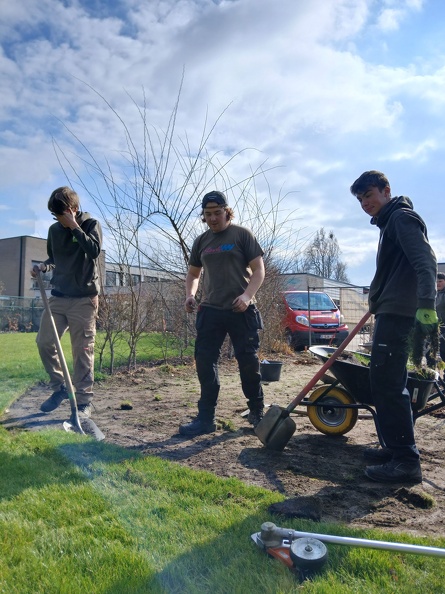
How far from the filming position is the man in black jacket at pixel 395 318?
3.02 meters

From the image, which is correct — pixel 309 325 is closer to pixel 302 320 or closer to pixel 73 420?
pixel 302 320

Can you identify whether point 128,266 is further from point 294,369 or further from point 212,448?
point 212,448

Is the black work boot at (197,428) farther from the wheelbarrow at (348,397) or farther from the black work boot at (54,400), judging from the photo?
the black work boot at (54,400)

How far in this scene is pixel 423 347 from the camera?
2998mm

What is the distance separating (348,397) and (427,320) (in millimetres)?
1571

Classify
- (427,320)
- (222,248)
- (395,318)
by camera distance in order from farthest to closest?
(222,248)
(395,318)
(427,320)

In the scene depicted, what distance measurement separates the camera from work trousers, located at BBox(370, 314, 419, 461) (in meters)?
3.09

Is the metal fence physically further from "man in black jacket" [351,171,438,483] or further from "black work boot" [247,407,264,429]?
"man in black jacket" [351,171,438,483]

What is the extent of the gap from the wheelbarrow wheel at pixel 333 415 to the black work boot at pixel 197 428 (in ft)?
2.93

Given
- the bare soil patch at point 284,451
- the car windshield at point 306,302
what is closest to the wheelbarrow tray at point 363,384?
the bare soil patch at point 284,451

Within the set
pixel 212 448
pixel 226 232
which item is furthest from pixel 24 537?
pixel 226 232

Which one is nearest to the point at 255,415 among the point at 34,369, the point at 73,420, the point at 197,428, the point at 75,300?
the point at 197,428

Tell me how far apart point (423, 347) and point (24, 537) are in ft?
8.01

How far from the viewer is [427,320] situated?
2.79 m
